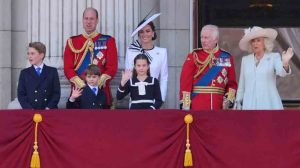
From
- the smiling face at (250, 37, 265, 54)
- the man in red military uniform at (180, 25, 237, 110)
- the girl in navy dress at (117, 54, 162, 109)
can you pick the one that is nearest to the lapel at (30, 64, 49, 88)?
the girl in navy dress at (117, 54, 162, 109)

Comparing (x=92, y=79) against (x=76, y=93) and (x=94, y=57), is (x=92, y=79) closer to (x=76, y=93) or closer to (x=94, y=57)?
(x=76, y=93)

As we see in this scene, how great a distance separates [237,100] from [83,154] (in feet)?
6.47

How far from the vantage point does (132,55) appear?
42.0 ft

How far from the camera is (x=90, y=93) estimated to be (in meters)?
12.1

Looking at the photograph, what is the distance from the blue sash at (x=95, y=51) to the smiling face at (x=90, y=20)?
6.4 inches

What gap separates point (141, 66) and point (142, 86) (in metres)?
0.23

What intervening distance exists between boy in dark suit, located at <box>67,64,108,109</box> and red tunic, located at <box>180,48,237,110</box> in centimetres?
94

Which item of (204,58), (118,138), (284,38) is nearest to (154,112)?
(118,138)

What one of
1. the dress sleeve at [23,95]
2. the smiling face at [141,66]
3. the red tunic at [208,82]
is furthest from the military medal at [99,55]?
the red tunic at [208,82]

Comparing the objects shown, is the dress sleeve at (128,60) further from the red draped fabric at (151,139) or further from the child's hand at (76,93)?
the red draped fabric at (151,139)

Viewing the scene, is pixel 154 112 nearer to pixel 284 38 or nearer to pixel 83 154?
pixel 83 154

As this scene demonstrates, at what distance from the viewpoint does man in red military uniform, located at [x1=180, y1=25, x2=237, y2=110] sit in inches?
479

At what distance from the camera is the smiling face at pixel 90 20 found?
12602mm

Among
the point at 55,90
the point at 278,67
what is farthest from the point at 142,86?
the point at 278,67
